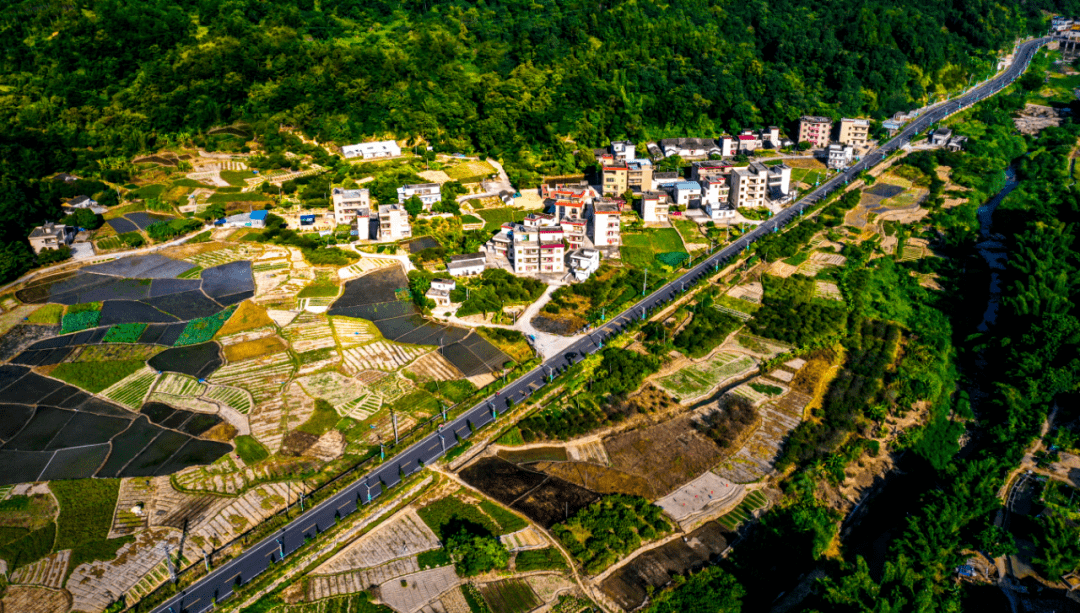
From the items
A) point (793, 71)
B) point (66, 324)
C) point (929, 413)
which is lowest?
point (929, 413)

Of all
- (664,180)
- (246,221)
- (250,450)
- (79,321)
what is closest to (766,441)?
(250,450)

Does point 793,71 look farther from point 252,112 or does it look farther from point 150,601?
point 150,601

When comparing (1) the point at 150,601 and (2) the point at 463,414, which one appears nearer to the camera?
(1) the point at 150,601

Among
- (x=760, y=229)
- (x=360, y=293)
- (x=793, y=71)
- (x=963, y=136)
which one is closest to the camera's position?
(x=360, y=293)

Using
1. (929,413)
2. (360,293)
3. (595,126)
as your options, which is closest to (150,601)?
(360,293)

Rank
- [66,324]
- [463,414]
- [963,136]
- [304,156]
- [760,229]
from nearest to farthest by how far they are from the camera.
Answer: [463,414], [66,324], [760,229], [304,156], [963,136]

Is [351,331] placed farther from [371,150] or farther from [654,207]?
[371,150]

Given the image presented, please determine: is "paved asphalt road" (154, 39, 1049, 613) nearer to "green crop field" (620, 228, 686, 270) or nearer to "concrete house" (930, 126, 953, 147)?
"green crop field" (620, 228, 686, 270)
